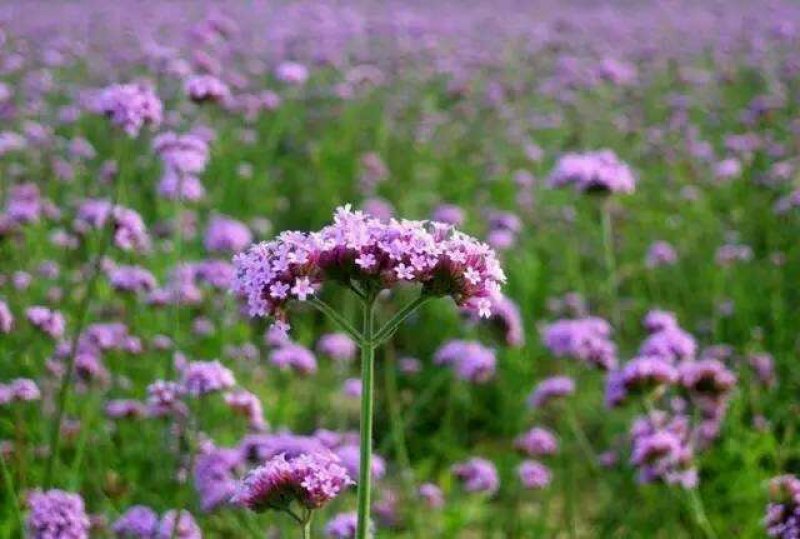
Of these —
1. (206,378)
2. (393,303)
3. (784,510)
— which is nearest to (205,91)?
(206,378)

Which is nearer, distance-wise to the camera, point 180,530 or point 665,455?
point 180,530

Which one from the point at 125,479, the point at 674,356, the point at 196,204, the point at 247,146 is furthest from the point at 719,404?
the point at 247,146

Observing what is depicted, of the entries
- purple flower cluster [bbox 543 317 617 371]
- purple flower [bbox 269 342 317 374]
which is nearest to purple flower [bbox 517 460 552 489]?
purple flower cluster [bbox 543 317 617 371]

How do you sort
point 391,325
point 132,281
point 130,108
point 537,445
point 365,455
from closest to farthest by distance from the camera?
1. point 365,455
2. point 391,325
3. point 130,108
4. point 132,281
5. point 537,445

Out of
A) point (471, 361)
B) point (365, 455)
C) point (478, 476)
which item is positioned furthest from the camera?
point (471, 361)

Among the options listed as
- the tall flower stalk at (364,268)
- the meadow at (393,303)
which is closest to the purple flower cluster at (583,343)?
the meadow at (393,303)

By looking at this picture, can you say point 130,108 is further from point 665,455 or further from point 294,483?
point 665,455

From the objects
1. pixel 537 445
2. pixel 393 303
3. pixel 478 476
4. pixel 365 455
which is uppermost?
pixel 393 303

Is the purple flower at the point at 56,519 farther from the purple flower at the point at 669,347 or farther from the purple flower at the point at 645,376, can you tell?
the purple flower at the point at 669,347
